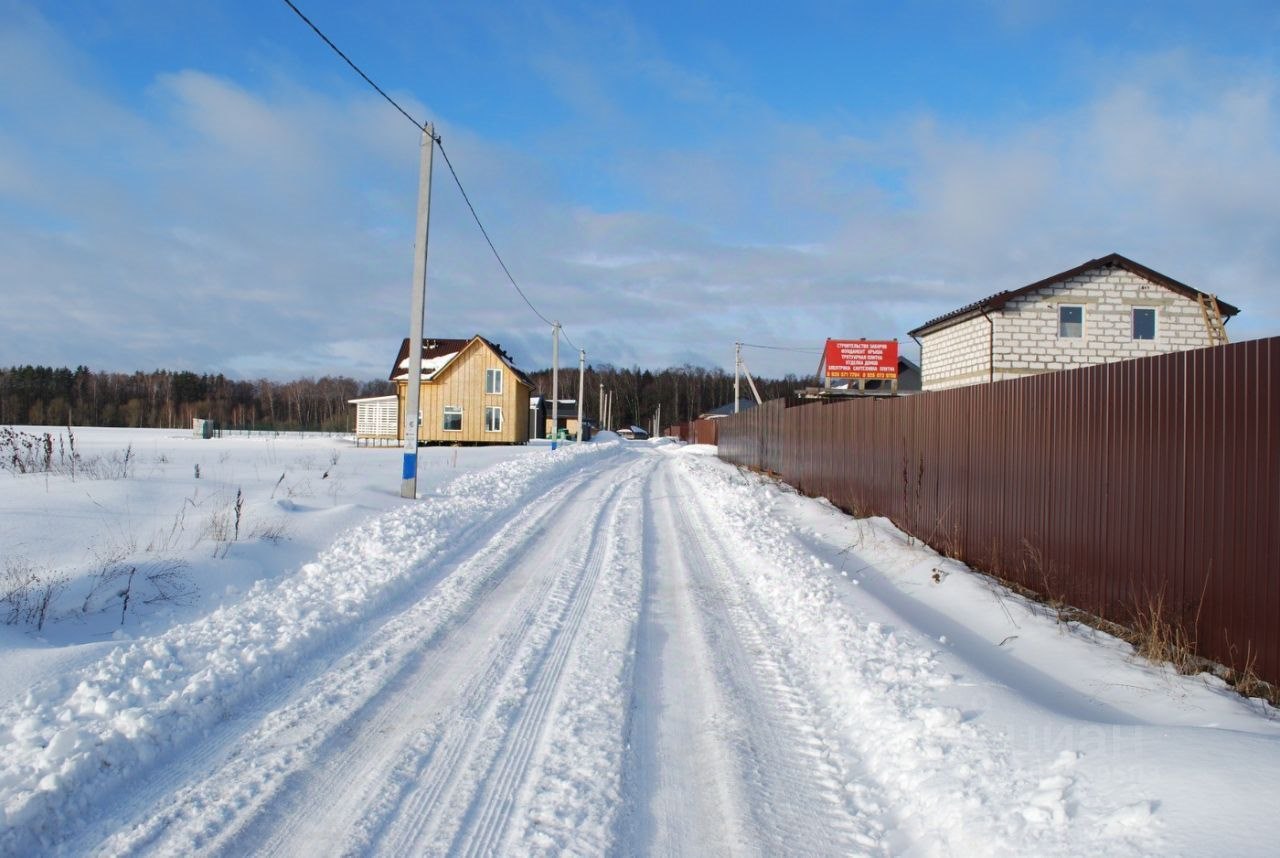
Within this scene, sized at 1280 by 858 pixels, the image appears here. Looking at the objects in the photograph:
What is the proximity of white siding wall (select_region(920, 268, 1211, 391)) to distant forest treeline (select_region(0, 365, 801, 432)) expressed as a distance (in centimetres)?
7402

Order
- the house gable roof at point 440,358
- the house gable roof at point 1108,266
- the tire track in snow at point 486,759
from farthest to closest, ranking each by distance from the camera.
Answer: the house gable roof at point 440,358
the house gable roof at point 1108,266
the tire track in snow at point 486,759

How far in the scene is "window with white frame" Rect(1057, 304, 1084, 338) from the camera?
22.1 meters

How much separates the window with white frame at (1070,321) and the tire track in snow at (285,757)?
2162cm

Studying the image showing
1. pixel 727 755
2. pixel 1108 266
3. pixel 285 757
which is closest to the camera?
pixel 285 757

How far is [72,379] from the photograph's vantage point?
3841 inches

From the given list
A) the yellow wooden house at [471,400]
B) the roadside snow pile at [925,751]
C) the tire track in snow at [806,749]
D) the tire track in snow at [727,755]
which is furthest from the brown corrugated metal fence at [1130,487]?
the yellow wooden house at [471,400]

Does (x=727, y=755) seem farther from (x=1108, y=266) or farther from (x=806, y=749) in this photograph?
(x=1108, y=266)

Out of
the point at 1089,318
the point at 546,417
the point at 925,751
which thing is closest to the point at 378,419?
the point at 546,417

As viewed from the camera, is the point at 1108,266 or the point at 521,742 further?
the point at 1108,266

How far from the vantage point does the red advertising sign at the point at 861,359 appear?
26.8 meters

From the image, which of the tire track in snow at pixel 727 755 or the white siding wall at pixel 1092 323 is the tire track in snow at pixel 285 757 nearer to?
the tire track in snow at pixel 727 755

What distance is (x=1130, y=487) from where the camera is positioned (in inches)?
223

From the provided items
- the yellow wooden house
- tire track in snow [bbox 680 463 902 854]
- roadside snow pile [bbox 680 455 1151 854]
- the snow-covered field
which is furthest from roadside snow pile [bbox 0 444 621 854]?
the yellow wooden house

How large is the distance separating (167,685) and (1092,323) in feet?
81.1
